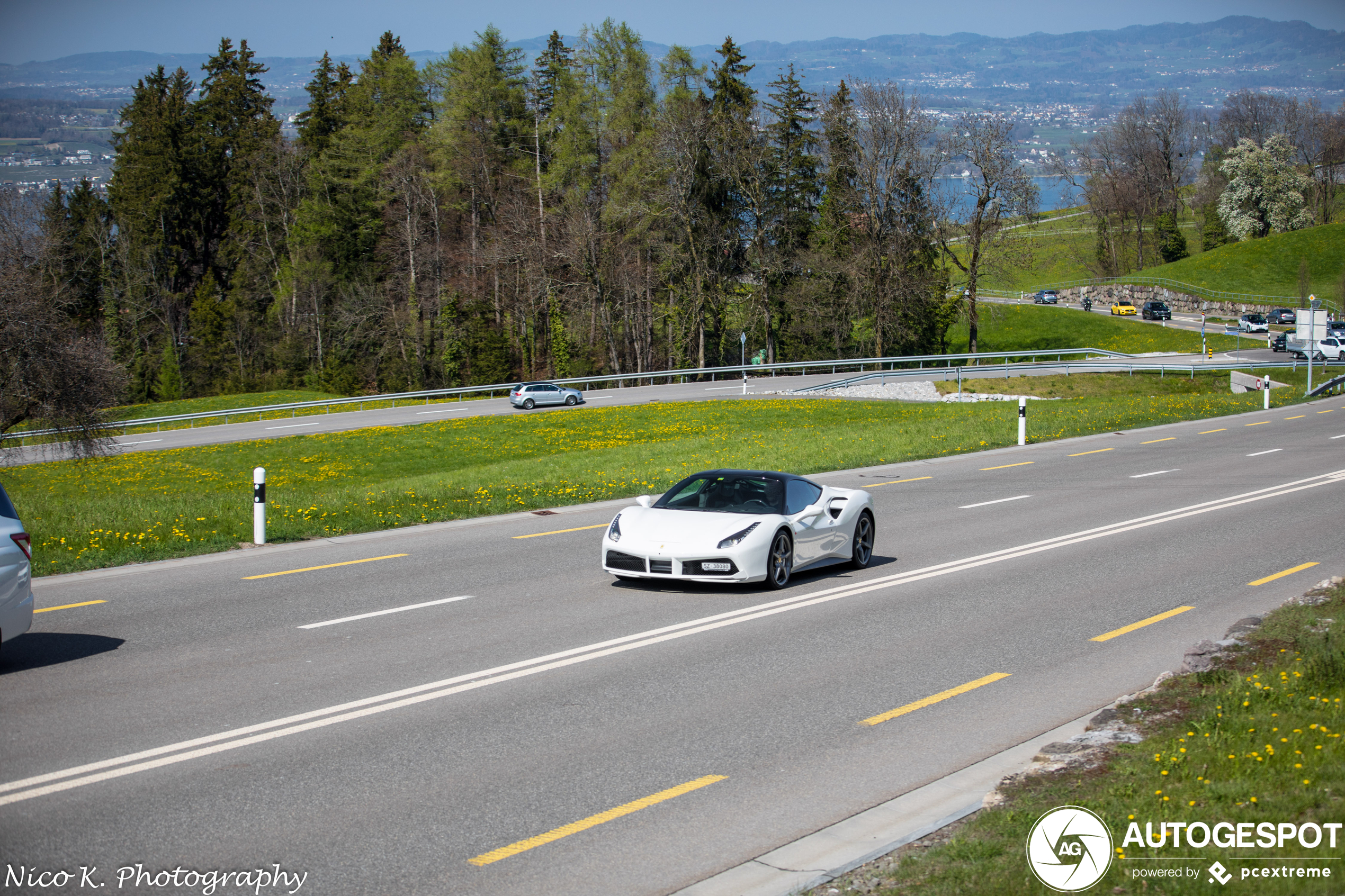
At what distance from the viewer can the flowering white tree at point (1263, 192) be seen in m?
113

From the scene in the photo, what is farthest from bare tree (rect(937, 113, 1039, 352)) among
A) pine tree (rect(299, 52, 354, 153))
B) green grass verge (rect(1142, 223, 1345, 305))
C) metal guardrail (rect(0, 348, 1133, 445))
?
pine tree (rect(299, 52, 354, 153))

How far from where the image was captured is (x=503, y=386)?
5644cm

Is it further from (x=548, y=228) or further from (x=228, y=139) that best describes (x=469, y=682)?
(x=228, y=139)

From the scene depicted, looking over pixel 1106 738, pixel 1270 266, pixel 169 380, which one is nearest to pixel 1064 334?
pixel 1270 266

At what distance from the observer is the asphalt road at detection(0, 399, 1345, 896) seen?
5539 mm

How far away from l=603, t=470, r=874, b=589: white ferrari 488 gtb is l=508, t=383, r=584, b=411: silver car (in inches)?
1459

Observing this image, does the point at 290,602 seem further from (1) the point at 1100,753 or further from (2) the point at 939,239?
(2) the point at 939,239

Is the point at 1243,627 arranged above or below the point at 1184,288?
below

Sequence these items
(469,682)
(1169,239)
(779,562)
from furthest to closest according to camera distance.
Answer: (1169,239) < (779,562) < (469,682)

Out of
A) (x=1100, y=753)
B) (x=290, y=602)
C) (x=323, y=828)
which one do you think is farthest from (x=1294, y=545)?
(x=323, y=828)

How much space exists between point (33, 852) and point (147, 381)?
77.8 meters

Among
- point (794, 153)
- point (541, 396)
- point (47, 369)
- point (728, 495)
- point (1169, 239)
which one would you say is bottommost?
point (541, 396)

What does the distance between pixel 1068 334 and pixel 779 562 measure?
83097 millimetres

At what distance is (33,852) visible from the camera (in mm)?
5211
